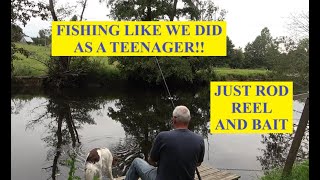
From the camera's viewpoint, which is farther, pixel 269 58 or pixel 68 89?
pixel 68 89

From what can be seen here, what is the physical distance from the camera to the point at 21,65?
2766cm

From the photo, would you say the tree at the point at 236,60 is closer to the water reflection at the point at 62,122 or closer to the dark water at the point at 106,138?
the dark water at the point at 106,138

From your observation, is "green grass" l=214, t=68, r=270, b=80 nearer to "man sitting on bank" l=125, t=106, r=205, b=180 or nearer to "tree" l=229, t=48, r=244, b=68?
"tree" l=229, t=48, r=244, b=68

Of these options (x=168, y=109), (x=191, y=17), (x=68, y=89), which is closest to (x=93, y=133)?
(x=168, y=109)

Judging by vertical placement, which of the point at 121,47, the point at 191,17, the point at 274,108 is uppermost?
the point at 191,17

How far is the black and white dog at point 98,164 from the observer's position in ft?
19.1

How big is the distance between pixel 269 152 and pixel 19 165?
7.81 m

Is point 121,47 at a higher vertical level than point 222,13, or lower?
lower

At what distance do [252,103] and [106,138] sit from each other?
5.60 m

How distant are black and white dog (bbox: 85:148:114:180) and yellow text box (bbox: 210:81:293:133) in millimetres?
3940

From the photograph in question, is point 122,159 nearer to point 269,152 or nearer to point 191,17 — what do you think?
point 269,152

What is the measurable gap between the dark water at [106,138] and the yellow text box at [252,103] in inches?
43.4

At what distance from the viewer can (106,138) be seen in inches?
473
